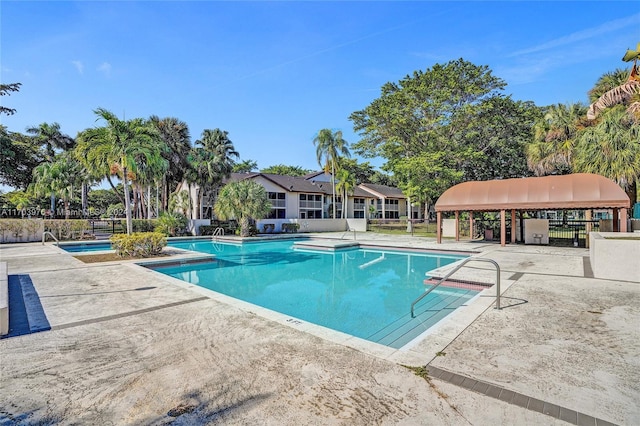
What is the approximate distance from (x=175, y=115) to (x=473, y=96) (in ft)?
87.3

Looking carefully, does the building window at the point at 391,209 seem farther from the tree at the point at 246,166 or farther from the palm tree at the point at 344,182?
the tree at the point at 246,166

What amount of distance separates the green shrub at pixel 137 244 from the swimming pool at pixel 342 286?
137 cm

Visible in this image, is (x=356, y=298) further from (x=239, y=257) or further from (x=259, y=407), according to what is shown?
(x=239, y=257)

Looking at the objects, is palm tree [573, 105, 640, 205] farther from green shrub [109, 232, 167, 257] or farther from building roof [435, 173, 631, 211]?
green shrub [109, 232, 167, 257]

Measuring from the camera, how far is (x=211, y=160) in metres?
26.8

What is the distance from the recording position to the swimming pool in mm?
6762

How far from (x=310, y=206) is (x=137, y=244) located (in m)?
25.6

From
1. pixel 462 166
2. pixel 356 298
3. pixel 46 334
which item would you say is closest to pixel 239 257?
pixel 356 298

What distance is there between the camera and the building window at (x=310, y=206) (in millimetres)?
36719

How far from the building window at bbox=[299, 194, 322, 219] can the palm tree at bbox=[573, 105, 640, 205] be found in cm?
2500

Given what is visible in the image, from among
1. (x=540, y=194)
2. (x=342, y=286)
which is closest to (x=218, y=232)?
(x=342, y=286)

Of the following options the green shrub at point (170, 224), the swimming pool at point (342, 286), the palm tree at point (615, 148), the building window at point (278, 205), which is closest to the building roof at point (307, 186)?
the building window at point (278, 205)

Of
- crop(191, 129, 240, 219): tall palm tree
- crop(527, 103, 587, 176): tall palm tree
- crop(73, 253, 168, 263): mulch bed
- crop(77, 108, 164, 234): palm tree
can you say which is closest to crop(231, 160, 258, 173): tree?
crop(191, 129, 240, 219): tall palm tree

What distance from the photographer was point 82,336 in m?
4.63
